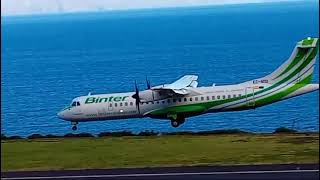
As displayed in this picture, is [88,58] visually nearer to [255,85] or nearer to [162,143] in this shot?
[255,85]

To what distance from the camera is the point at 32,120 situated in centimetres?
5969

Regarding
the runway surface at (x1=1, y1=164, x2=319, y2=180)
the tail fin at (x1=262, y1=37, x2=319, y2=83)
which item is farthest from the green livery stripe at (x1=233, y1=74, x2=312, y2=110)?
the runway surface at (x1=1, y1=164, x2=319, y2=180)

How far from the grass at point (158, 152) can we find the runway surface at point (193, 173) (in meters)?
0.78

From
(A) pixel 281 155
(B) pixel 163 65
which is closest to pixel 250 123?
(A) pixel 281 155

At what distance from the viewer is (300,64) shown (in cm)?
4675

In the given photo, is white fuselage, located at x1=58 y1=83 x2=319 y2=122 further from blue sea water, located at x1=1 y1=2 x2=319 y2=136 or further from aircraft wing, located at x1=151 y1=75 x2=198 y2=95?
blue sea water, located at x1=1 y1=2 x2=319 y2=136

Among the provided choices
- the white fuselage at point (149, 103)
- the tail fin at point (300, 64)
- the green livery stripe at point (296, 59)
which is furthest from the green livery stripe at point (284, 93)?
the green livery stripe at point (296, 59)

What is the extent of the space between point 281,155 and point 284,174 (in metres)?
3.35

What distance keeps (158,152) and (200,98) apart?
23.0m

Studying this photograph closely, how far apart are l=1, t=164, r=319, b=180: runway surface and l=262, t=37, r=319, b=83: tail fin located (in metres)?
27.5

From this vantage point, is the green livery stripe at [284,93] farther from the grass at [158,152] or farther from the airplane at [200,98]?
the grass at [158,152]

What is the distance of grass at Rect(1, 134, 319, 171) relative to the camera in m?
20.6

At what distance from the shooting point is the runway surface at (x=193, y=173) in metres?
17.8

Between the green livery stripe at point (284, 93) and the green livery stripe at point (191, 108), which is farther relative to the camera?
the green livery stripe at point (284, 93)
